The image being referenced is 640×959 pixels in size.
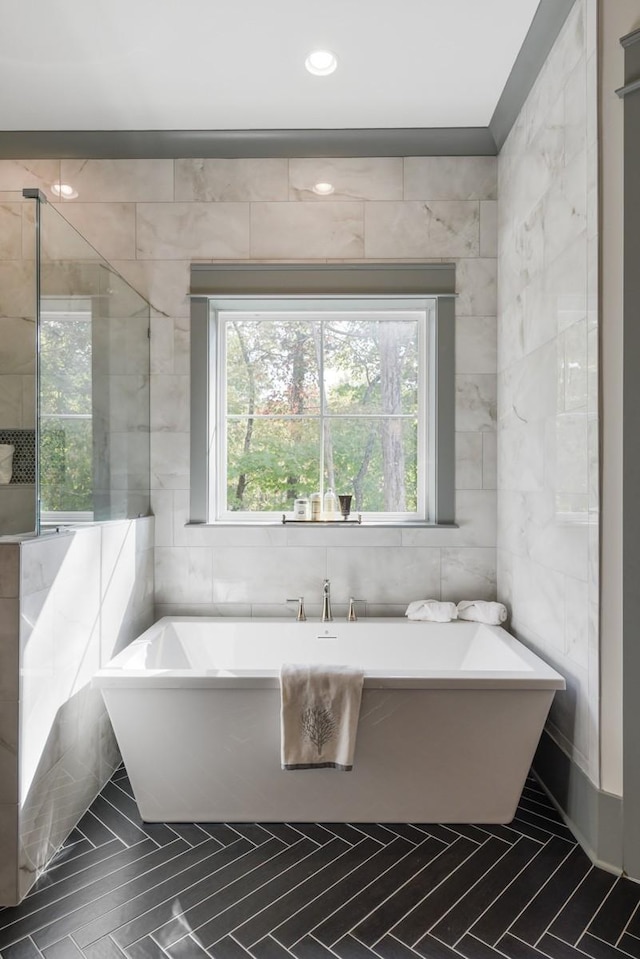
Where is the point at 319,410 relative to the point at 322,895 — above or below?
above

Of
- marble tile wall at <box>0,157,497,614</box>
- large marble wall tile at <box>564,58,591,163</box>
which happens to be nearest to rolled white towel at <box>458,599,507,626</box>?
marble tile wall at <box>0,157,497,614</box>

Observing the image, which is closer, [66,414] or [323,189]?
[66,414]

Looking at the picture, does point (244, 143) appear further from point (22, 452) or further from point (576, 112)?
point (22, 452)

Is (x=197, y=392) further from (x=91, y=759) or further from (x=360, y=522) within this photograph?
(x=91, y=759)

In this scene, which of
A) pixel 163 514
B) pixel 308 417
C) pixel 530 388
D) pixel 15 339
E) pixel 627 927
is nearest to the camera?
pixel 627 927

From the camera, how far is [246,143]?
2.83 m

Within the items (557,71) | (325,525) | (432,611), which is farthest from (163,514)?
(557,71)

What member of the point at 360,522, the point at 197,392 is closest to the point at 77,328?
the point at 197,392

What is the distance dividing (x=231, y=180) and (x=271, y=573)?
190cm

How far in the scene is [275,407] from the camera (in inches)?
120

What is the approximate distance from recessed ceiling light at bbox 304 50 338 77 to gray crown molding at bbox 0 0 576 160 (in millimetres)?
408

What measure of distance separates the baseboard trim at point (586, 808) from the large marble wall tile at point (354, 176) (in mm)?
2488

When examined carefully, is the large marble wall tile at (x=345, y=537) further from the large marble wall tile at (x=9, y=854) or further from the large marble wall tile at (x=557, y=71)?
the large marble wall tile at (x=557, y=71)

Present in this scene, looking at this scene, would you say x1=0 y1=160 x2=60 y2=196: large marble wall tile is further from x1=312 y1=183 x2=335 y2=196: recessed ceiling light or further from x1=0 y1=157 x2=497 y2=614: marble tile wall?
x1=312 y1=183 x2=335 y2=196: recessed ceiling light
